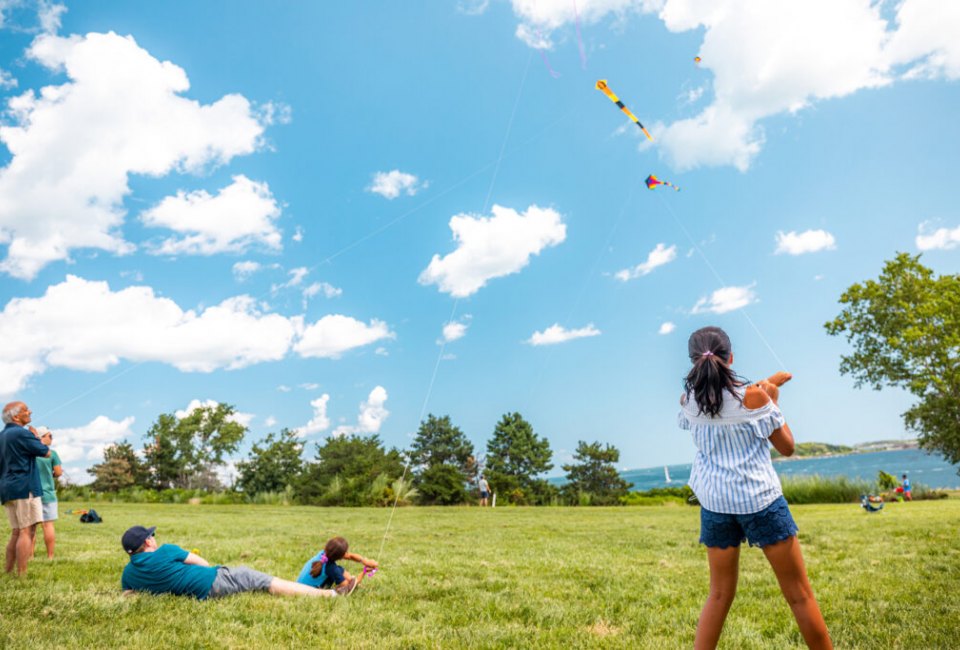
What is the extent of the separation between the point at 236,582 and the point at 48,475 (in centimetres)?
411

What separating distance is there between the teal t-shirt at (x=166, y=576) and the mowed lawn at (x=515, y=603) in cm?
17

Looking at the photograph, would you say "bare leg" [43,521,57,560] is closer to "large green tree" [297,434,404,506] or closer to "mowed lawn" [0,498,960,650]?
"mowed lawn" [0,498,960,650]

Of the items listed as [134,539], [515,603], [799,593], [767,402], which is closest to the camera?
[799,593]

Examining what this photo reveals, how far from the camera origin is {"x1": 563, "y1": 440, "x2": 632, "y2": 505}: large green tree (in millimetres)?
26703

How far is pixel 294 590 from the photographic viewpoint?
17.4ft

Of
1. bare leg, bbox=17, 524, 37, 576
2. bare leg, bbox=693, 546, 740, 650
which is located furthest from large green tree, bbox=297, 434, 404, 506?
bare leg, bbox=693, 546, 740, 650

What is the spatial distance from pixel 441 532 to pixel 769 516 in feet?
32.9

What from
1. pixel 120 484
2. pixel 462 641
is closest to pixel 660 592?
pixel 462 641

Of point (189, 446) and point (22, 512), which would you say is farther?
point (189, 446)

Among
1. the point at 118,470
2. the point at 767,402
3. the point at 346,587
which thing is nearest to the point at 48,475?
A: the point at 346,587

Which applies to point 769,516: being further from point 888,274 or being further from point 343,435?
point 888,274

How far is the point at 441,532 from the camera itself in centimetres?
1223

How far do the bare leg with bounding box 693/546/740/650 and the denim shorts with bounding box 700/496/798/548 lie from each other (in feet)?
0.20

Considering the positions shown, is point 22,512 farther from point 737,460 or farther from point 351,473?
point 351,473
